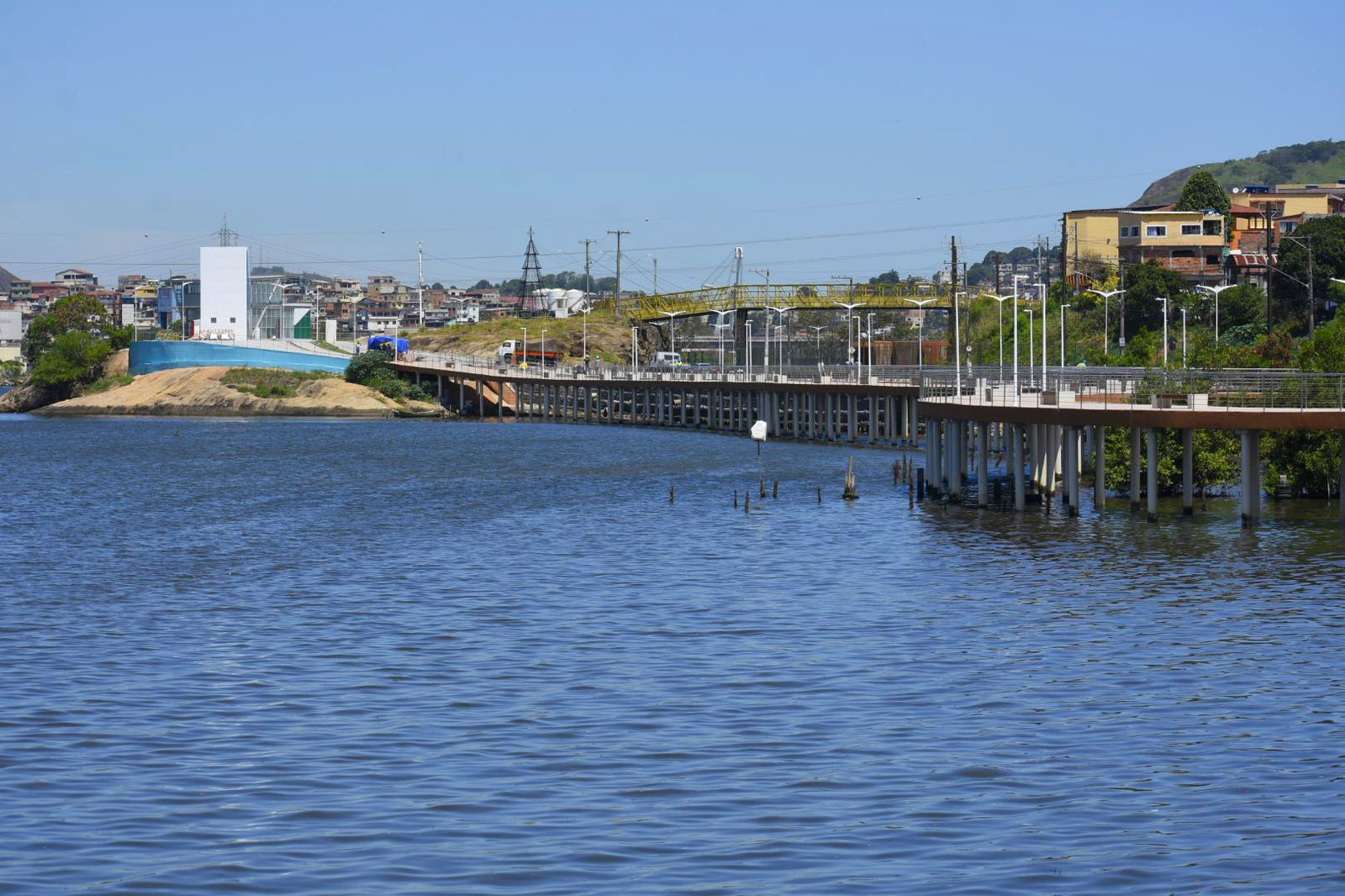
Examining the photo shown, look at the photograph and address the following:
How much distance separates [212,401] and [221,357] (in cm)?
1066

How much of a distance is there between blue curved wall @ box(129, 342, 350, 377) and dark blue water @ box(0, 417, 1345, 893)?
130229 millimetres

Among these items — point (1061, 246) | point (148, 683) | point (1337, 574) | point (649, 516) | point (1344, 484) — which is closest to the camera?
point (148, 683)

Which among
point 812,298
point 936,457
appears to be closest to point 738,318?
point 812,298

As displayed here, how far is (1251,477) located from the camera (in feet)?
176

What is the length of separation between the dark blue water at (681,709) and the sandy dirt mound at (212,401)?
113579 millimetres

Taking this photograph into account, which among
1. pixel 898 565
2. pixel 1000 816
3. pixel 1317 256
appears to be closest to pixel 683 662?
pixel 1000 816

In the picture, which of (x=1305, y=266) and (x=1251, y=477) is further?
(x=1305, y=266)

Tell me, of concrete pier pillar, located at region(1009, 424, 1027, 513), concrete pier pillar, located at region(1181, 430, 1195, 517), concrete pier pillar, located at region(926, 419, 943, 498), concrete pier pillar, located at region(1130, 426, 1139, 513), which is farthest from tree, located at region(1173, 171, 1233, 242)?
concrete pier pillar, located at region(1130, 426, 1139, 513)

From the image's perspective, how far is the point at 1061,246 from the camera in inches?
7032

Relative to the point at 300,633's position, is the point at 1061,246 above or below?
above

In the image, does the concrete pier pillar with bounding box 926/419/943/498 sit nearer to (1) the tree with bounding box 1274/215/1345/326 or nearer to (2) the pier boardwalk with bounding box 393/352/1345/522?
(2) the pier boardwalk with bounding box 393/352/1345/522

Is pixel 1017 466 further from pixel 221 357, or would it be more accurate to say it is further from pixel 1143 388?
pixel 221 357

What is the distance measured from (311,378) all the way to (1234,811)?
167 m

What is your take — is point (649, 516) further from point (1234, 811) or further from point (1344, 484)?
point (1234, 811)
